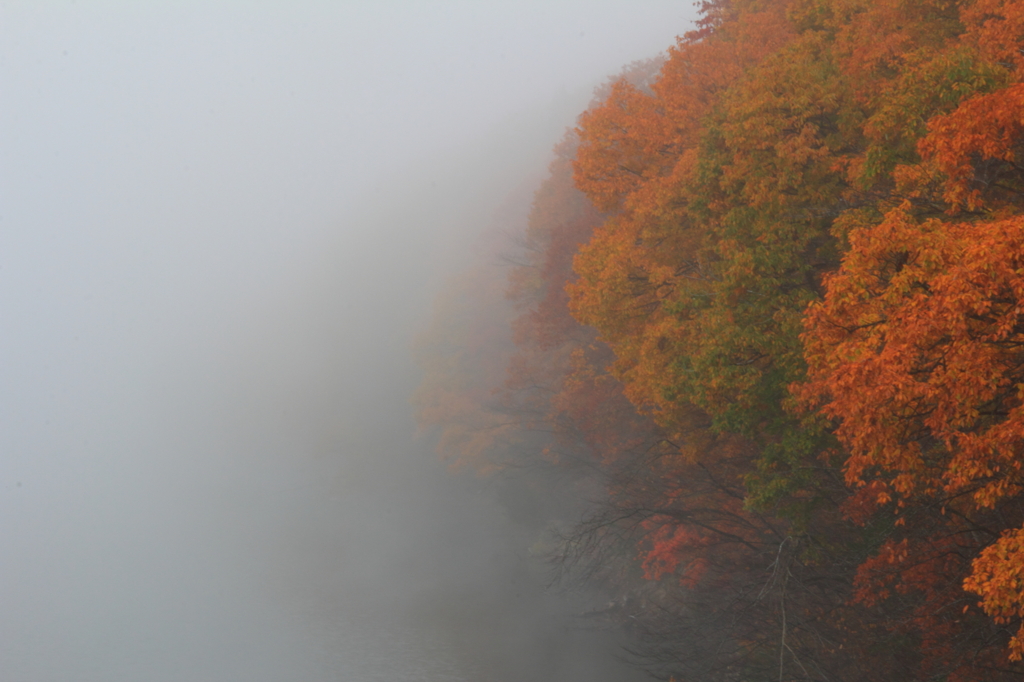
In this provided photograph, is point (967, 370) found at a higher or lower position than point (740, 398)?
higher

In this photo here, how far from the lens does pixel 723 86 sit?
61.7ft

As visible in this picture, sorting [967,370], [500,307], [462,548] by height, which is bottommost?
[462,548]

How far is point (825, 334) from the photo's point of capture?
327 inches

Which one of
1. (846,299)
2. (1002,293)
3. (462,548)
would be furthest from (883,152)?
(462,548)

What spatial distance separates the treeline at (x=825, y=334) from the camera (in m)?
6.73

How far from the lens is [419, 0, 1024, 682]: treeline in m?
6.73

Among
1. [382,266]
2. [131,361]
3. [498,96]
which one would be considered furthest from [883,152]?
[498,96]

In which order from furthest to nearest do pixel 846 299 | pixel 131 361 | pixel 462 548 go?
pixel 131 361, pixel 462 548, pixel 846 299

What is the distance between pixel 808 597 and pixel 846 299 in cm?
734

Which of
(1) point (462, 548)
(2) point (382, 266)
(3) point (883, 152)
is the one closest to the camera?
(3) point (883, 152)

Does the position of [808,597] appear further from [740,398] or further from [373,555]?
[373,555]

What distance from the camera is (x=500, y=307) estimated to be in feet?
143

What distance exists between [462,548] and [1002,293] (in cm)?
3081

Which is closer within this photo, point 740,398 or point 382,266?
point 740,398
